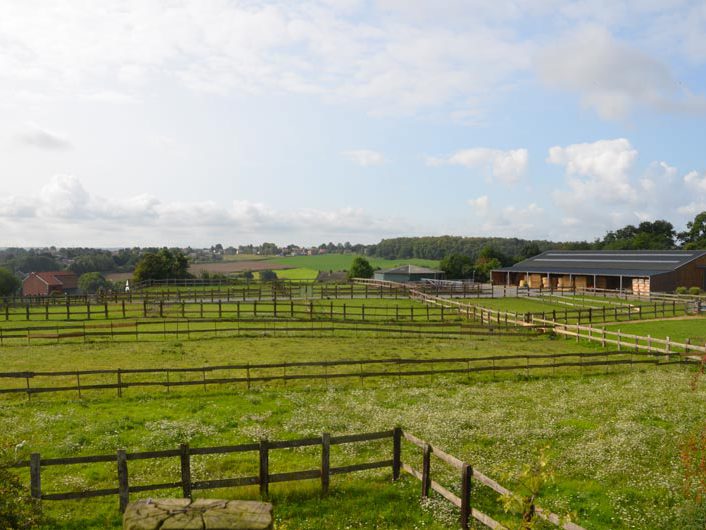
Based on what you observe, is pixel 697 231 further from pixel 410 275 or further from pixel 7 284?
pixel 7 284

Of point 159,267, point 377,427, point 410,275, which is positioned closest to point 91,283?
point 159,267

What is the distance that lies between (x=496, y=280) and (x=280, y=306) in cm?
5019

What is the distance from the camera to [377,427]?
49.2 feet

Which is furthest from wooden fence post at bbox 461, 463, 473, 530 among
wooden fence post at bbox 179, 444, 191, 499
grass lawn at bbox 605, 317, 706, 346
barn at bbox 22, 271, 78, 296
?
barn at bbox 22, 271, 78, 296

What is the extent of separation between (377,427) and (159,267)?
8247cm

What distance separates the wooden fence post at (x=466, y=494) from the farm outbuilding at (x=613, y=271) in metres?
66.1

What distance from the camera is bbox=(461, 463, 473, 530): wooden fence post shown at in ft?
29.5

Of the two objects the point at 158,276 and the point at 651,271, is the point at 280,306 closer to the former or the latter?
the point at 158,276

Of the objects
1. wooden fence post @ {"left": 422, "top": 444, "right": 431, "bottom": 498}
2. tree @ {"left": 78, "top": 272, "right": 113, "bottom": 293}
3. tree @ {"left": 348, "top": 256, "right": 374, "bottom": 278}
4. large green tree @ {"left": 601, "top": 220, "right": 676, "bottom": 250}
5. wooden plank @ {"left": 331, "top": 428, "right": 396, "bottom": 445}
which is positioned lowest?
tree @ {"left": 78, "top": 272, "right": 113, "bottom": 293}

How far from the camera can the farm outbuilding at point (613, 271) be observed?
221 ft

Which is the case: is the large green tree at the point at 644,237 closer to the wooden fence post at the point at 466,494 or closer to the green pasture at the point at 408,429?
the green pasture at the point at 408,429

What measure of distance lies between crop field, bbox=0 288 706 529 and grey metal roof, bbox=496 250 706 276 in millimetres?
48967

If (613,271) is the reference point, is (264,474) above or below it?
below

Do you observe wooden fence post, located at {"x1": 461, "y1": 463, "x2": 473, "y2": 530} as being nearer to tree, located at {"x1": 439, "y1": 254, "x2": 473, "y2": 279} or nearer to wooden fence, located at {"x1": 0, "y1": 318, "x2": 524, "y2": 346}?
wooden fence, located at {"x1": 0, "y1": 318, "x2": 524, "y2": 346}
